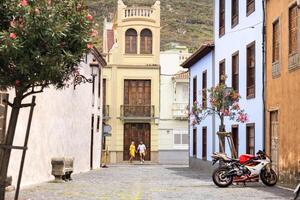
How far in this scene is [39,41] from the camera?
9.23 metres

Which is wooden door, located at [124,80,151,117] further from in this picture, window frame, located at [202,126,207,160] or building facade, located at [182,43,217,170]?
window frame, located at [202,126,207,160]

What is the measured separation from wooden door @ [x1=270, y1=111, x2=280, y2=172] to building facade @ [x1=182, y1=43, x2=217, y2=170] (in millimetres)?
7695

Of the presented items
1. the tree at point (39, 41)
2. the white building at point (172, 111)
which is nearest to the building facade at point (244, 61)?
the tree at point (39, 41)

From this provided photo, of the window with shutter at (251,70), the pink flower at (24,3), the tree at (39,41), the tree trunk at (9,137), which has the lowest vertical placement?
the tree trunk at (9,137)

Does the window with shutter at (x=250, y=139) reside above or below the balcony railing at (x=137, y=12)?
below

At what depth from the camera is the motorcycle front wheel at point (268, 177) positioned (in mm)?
17891

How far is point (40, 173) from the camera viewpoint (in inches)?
735

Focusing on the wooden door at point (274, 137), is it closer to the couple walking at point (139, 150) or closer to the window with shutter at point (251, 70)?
the window with shutter at point (251, 70)

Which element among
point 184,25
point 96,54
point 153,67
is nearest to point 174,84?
point 153,67

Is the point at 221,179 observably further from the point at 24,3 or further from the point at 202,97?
the point at 202,97

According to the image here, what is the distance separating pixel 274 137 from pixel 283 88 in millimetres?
1883

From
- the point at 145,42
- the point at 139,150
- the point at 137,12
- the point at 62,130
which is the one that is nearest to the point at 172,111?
the point at 139,150

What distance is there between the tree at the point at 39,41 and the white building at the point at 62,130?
115 cm

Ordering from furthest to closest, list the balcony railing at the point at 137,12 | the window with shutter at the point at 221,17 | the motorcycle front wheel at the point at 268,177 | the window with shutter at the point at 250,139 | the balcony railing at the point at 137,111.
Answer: the balcony railing at the point at 137,12
the balcony railing at the point at 137,111
the window with shutter at the point at 221,17
the window with shutter at the point at 250,139
the motorcycle front wheel at the point at 268,177
